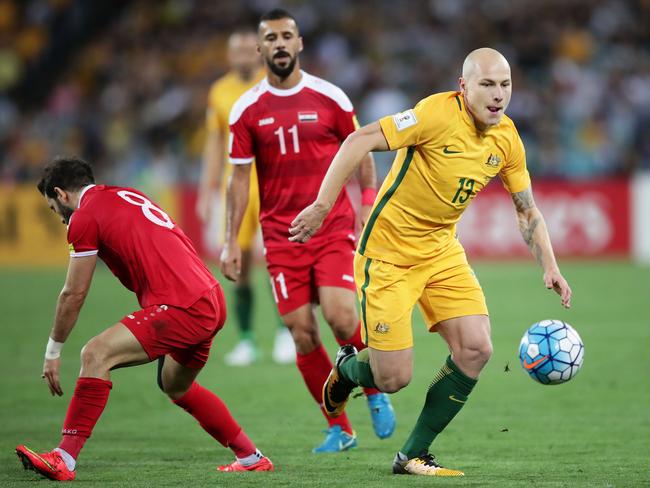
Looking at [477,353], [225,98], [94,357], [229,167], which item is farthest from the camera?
[225,98]

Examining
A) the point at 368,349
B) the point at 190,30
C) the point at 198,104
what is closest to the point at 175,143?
the point at 198,104

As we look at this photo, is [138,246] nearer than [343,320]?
Yes

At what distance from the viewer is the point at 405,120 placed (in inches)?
225

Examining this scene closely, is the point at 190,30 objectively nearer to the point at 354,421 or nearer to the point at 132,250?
the point at 354,421

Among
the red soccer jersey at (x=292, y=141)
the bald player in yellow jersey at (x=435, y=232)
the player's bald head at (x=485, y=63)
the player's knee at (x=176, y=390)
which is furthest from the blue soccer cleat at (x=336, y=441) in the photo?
the player's bald head at (x=485, y=63)

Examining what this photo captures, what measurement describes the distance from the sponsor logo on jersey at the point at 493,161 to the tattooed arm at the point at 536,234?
0.31 metres

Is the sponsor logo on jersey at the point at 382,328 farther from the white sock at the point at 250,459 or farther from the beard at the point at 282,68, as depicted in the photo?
the beard at the point at 282,68

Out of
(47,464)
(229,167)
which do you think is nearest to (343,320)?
(47,464)

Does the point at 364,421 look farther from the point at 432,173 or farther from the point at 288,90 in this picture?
the point at 432,173

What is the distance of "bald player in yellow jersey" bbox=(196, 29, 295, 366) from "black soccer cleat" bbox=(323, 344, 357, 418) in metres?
3.59

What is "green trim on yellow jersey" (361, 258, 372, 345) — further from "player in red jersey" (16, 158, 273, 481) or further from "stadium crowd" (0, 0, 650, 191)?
"stadium crowd" (0, 0, 650, 191)

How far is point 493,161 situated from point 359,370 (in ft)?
4.63

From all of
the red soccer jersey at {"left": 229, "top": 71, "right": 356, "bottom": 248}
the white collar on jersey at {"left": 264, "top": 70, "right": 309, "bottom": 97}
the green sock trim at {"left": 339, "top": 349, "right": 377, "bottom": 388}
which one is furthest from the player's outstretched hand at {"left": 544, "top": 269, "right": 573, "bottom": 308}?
the white collar on jersey at {"left": 264, "top": 70, "right": 309, "bottom": 97}

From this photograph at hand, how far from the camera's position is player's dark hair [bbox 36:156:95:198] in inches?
236
